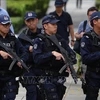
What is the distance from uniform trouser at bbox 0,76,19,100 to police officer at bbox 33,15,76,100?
39cm

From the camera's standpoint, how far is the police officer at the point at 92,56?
621cm

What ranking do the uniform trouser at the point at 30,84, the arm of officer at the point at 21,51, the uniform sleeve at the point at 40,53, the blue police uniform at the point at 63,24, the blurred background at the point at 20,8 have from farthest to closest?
the blurred background at the point at 20,8
the blue police uniform at the point at 63,24
the uniform trouser at the point at 30,84
the arm of officer at the point at 21,51
the uniform sleeve at the point at 40,53

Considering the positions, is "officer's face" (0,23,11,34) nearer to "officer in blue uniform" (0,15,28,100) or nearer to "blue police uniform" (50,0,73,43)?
"officer in blue uniform" (0,15,28,100)

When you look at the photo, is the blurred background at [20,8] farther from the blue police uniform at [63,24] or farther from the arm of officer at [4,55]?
the arm of officer at [4,55]

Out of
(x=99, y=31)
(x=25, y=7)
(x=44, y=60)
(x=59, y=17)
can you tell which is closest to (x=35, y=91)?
(x=44, y=60)

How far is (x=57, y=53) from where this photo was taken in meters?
6.12

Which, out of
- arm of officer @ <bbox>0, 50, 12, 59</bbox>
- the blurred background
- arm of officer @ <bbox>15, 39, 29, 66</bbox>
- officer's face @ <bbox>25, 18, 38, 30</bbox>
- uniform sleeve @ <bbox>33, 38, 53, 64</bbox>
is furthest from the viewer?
the blurred background

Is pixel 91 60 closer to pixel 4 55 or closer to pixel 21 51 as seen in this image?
→ pixel 21 51

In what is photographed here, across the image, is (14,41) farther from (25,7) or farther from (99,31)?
(25,7)

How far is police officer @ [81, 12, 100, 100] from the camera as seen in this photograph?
20.4 feet

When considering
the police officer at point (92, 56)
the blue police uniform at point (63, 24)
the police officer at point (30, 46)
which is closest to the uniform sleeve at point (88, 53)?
the police officer at point (92, 56)

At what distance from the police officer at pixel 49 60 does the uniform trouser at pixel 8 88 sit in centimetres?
39

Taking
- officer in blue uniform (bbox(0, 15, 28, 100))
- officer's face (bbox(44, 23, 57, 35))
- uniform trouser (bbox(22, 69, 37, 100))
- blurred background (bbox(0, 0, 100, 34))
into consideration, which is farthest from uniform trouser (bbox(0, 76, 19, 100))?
blurred background (bbox(0, 0, 100, 34))

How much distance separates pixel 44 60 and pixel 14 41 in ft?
1.63
